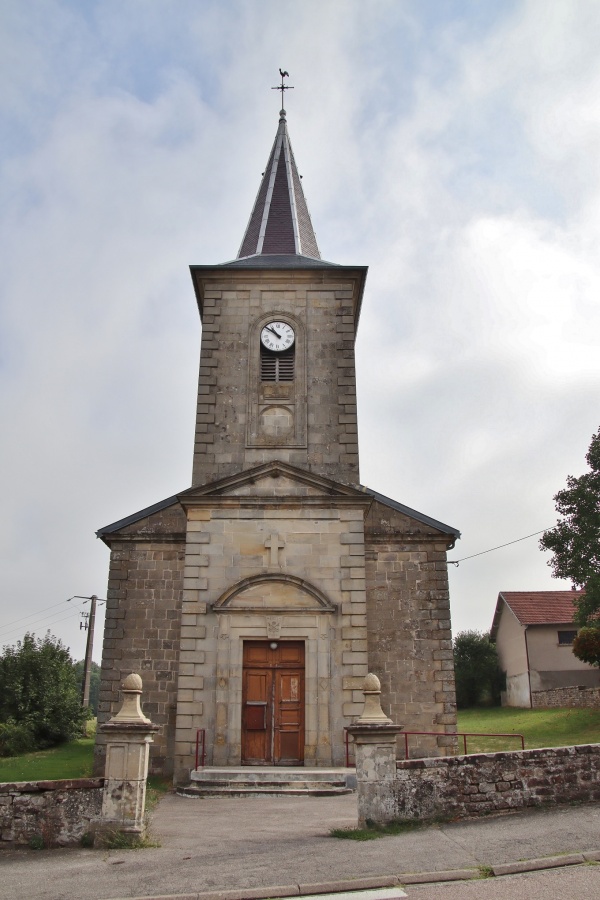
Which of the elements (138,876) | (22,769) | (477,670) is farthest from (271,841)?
Answer: (477,670)

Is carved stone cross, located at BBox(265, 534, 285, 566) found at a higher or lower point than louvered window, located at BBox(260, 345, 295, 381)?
lower

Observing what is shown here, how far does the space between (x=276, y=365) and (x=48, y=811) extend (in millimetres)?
11849

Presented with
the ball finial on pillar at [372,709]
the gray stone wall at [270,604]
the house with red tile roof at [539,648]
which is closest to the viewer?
the ball finial on pillar at [372,709]

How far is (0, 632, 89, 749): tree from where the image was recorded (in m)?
25.8

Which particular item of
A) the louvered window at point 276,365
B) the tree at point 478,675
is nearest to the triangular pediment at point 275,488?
the louvered window at point 276,365

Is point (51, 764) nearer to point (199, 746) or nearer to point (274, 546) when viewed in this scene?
point (199, 746)

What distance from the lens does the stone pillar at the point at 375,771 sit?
8570 millimetres

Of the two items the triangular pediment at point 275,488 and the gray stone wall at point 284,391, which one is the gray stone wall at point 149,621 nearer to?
the gray stone wall at point 284,391

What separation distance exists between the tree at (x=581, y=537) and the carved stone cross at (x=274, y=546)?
13.3m

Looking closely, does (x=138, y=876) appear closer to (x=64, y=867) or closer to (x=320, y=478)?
(x=64, y=867)

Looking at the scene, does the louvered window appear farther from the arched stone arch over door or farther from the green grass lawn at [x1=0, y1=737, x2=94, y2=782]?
the green grass lawn at [x1=0, y1=737, x2=94, y2=782]

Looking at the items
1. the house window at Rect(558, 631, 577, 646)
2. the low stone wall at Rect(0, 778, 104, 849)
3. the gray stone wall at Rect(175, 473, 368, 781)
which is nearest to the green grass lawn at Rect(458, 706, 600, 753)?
the house window at Rect(558, 631, 577, 646)

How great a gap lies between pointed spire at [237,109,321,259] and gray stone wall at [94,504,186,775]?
7864 millimetres

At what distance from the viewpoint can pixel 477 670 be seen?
39.7 metres
